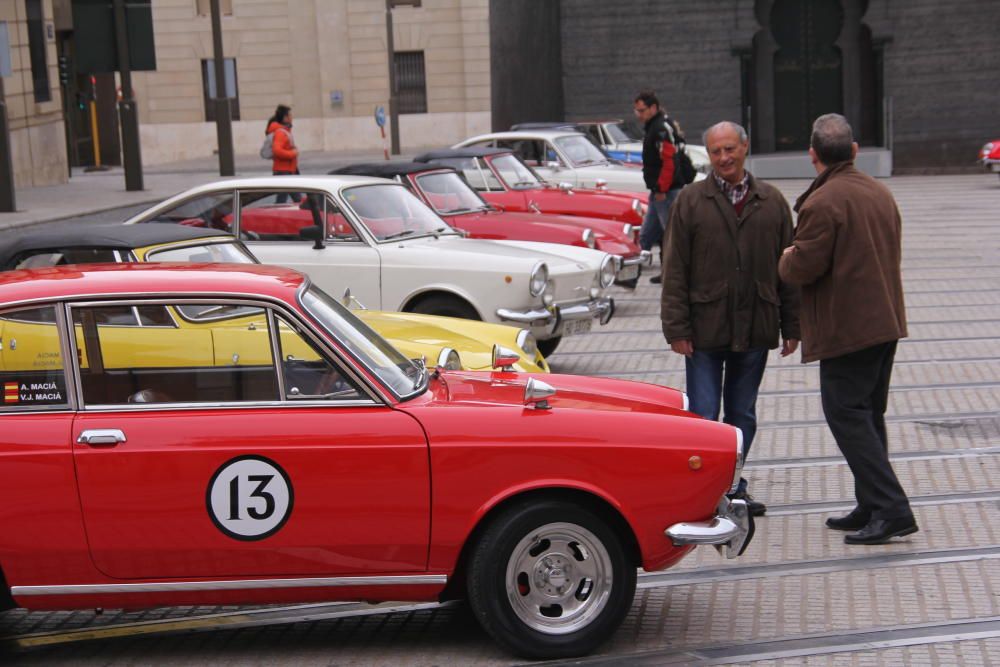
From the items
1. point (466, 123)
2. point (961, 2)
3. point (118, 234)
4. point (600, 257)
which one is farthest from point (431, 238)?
point (466, 123)

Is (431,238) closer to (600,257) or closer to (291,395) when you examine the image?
(600,257)

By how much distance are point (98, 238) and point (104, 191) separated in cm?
2002

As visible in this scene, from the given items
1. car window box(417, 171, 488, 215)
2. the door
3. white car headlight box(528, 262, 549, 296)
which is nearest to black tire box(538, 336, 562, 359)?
white car headlight box(528, 262, 549, 296)

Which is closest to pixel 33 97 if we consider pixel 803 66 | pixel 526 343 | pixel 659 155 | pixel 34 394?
pixel 803 66

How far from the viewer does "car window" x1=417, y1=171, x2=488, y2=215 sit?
13047 millimetres

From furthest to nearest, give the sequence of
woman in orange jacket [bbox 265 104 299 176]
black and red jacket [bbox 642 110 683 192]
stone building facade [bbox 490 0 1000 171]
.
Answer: stone building facade [bbox 490 0 1000 171] → woman in orange jacket [bbox 265 104 299 176] → black and red jacket [bbox 642 110 683 192]

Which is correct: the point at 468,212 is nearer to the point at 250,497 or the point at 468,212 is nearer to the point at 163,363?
the point at 163,363

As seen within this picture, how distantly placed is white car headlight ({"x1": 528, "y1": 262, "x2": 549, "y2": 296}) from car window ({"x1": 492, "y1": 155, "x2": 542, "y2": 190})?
4.85 meters

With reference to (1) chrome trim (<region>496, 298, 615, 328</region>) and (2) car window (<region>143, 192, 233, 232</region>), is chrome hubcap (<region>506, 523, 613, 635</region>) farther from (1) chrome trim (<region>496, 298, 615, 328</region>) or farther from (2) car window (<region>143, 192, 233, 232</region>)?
(2) car window (<region>143, 192, 233, 232</region>)

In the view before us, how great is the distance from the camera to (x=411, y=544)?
16.5 feet

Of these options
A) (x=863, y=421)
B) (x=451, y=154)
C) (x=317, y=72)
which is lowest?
(x=863, y=421)

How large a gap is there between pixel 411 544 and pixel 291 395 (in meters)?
0.69

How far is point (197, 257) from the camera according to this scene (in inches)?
335

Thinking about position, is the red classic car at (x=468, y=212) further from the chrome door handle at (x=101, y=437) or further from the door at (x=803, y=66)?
the door at (x=803, y=66)
